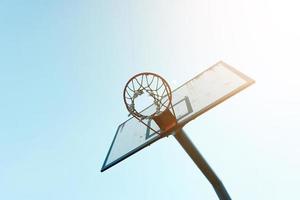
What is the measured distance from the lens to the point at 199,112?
154 inches

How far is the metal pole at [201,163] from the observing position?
3.88 metres

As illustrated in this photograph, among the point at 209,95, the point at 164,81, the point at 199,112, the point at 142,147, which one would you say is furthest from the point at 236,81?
the point at 142,147

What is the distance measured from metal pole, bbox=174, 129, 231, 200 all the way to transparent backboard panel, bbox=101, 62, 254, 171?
8.2 inches

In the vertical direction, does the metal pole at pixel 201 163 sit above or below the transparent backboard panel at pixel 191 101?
below

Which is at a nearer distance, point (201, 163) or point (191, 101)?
point (201, 163)

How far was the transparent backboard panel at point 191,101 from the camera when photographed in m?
3.97

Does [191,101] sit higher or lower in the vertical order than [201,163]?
higher

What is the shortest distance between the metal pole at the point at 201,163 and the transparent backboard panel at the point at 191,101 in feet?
0.68

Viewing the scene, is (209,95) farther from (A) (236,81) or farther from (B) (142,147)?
(B) (142,147)

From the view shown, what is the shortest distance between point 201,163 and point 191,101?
3.05 feet

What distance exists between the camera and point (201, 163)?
13.4 feet

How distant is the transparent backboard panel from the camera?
3971 millimetres

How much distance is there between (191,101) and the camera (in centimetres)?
443

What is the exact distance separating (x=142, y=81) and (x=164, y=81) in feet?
0.93
